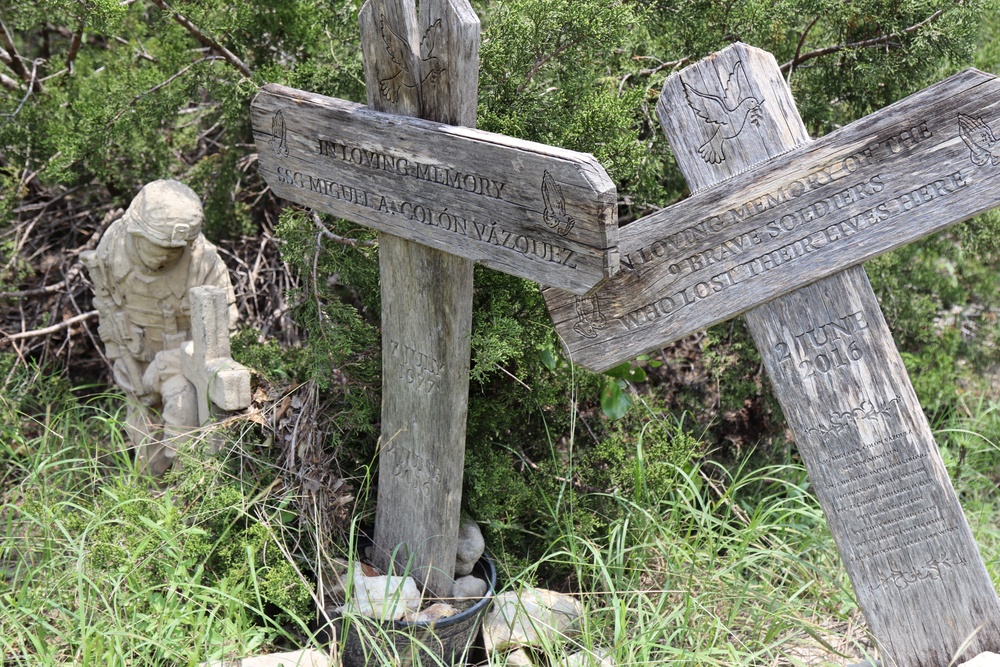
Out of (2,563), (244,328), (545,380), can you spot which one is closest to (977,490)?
(545,380)

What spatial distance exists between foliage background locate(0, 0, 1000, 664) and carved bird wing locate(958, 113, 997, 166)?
1.05 m

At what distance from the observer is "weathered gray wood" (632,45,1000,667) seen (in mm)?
2162

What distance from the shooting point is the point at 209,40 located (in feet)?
10.9

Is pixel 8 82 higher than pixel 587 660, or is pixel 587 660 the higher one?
pixel 8 82

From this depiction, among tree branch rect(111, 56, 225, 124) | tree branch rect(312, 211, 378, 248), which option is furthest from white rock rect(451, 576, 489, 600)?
tree branch rect(111, 56, 225, 124)

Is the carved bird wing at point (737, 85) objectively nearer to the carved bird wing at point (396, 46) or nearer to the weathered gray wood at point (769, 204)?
the weathered gray wood at point (769, 204)

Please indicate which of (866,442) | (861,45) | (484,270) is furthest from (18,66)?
(866,442)

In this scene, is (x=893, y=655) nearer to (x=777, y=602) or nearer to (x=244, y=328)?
(x=777, y=602)

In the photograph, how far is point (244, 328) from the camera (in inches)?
138

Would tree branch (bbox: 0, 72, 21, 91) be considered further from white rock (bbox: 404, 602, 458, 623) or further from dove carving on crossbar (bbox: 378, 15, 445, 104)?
white rock (bbox: 404, 602, 458, 623)

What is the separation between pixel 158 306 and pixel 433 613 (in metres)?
1.57

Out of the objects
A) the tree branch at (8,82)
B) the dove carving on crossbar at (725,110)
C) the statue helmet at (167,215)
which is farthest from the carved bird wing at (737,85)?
the tree branch at (8,82)

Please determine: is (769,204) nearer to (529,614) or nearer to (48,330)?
(529,614)

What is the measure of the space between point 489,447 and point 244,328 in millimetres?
1150
